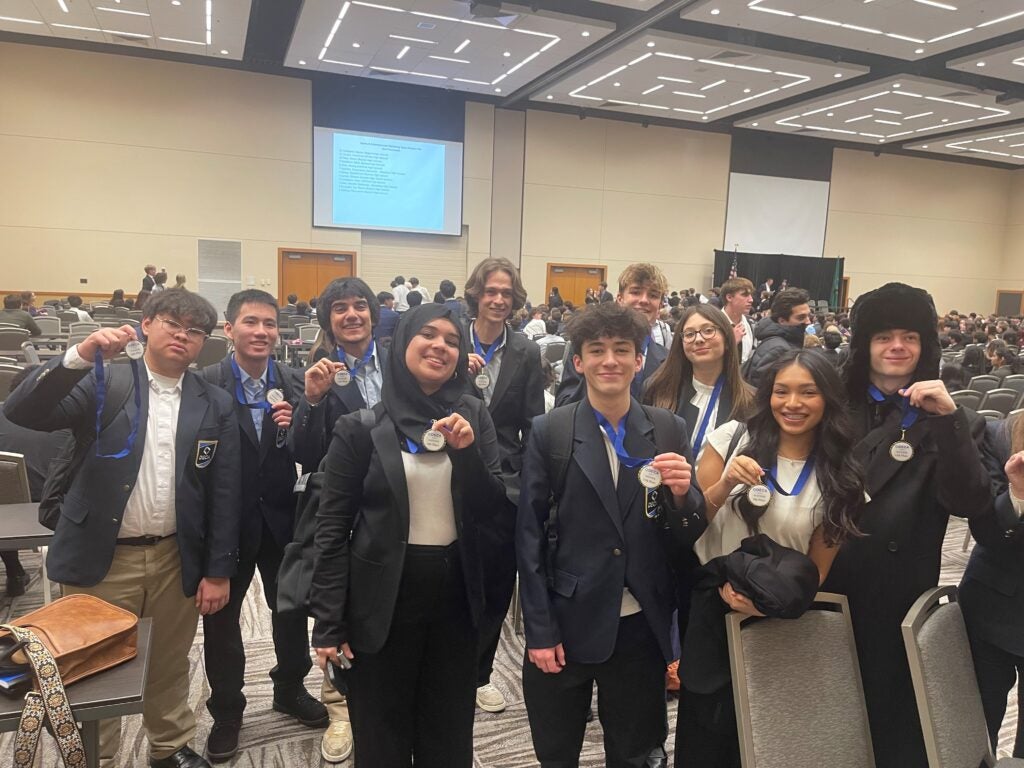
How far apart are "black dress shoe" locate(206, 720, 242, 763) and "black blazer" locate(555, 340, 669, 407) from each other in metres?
1.84

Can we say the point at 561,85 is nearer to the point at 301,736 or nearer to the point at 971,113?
the point at 971,113

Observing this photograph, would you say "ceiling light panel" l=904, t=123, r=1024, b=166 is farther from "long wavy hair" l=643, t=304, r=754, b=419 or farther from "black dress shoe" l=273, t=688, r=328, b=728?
"black dress shoe" l=273, t=688, r=328, b=728

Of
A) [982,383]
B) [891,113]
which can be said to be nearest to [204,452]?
[982,383]

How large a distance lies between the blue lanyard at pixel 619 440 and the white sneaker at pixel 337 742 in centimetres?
160

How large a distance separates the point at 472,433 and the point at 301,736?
1.77m

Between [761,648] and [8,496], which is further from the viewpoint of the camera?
[8,496]

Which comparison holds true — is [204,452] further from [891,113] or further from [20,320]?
[891,113]

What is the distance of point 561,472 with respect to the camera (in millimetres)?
1942

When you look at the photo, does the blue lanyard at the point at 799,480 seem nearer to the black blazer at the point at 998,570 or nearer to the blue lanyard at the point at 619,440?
the blue lanyard at the point at 619,440

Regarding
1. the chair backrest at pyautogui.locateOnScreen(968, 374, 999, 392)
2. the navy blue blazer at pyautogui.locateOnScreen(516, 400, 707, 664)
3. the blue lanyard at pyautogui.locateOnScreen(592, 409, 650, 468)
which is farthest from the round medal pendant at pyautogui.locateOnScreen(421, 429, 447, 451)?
the chair backrest at pyautogui.locateOnScreen(968, 374, 999, 392)

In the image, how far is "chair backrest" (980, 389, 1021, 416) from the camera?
5.58 m

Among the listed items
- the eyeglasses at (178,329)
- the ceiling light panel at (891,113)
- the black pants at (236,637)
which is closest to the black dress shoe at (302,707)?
the black pants at (236,637)

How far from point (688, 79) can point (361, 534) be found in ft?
48.4

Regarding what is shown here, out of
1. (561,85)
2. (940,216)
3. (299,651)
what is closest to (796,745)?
(299,651)
